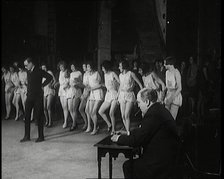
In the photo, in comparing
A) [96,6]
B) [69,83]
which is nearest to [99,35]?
[96,6]

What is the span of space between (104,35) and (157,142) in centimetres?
1180

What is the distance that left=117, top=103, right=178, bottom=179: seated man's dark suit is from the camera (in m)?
Answer: 4.39

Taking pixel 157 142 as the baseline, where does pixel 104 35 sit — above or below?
above

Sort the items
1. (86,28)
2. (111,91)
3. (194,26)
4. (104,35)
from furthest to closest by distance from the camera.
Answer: (86,28) < (104,35) < (194,26) < (111,91)

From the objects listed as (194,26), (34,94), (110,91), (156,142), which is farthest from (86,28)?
(156,142)

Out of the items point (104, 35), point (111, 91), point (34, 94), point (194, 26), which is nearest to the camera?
point (34, 94)

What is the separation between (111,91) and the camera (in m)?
9.74

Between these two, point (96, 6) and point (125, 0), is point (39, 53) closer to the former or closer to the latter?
point (96, 6)

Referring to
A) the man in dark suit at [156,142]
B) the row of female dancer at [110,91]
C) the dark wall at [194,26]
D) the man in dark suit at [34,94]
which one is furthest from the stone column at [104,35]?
the man in dark suit at [156,142]

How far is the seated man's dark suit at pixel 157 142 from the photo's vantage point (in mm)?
4391

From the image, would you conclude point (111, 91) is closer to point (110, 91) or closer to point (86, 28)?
point (110, 91)

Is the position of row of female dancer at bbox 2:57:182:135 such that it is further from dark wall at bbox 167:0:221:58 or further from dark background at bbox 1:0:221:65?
dark background at bbox 1:0:221:65

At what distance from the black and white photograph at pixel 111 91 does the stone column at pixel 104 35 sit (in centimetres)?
5

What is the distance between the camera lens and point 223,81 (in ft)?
17.6
